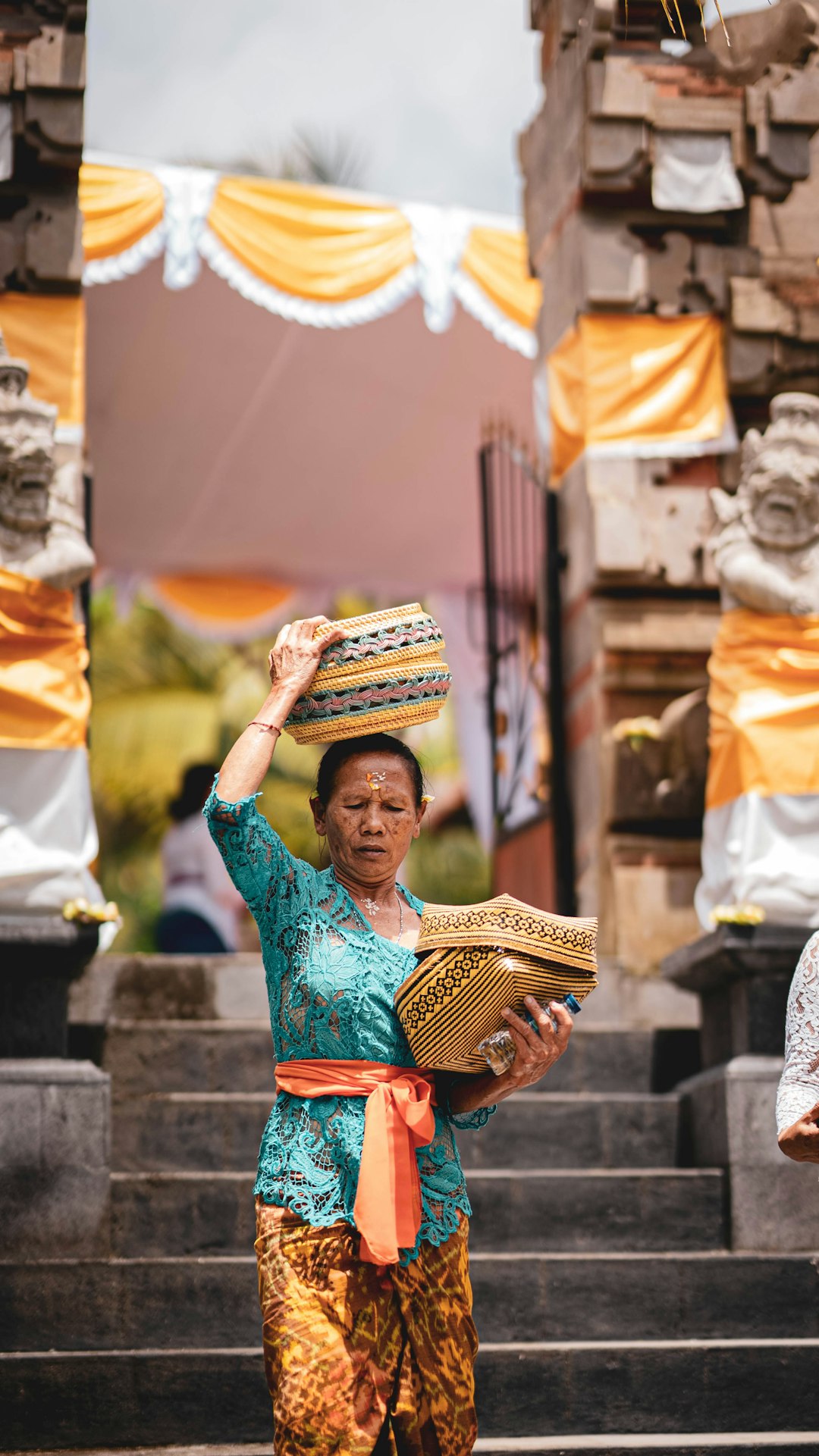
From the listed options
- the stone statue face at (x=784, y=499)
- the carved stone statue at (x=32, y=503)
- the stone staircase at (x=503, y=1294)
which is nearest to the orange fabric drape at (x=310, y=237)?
→ the carved stone statue at (x=32, y=503)

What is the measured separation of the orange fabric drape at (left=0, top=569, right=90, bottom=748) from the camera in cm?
653

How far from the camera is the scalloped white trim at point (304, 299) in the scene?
1070 cm

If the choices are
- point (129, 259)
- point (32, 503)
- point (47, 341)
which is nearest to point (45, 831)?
point (32, 503)

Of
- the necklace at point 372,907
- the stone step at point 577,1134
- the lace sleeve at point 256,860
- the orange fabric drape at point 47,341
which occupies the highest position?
the orange fabric drape at point 47,341

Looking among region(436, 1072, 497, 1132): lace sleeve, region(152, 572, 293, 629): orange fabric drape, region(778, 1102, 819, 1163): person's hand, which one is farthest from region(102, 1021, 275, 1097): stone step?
region(152, 572, 293, 629): orange fabric drape

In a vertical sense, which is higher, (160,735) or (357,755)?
(160,735)

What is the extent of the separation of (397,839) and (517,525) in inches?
298

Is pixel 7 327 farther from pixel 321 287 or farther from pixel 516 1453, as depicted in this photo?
pixel 516 1453

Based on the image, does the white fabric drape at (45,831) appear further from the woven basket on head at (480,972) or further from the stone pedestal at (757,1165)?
the woven basket on head at (480,972)

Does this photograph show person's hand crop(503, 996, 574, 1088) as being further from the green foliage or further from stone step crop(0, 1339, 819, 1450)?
the green foliage

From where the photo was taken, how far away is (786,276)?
8.72 m

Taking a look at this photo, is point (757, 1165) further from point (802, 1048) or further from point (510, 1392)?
point (802, 1048)

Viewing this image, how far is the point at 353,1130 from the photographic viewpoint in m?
3.28

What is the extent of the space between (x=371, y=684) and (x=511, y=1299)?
8.78 feet
